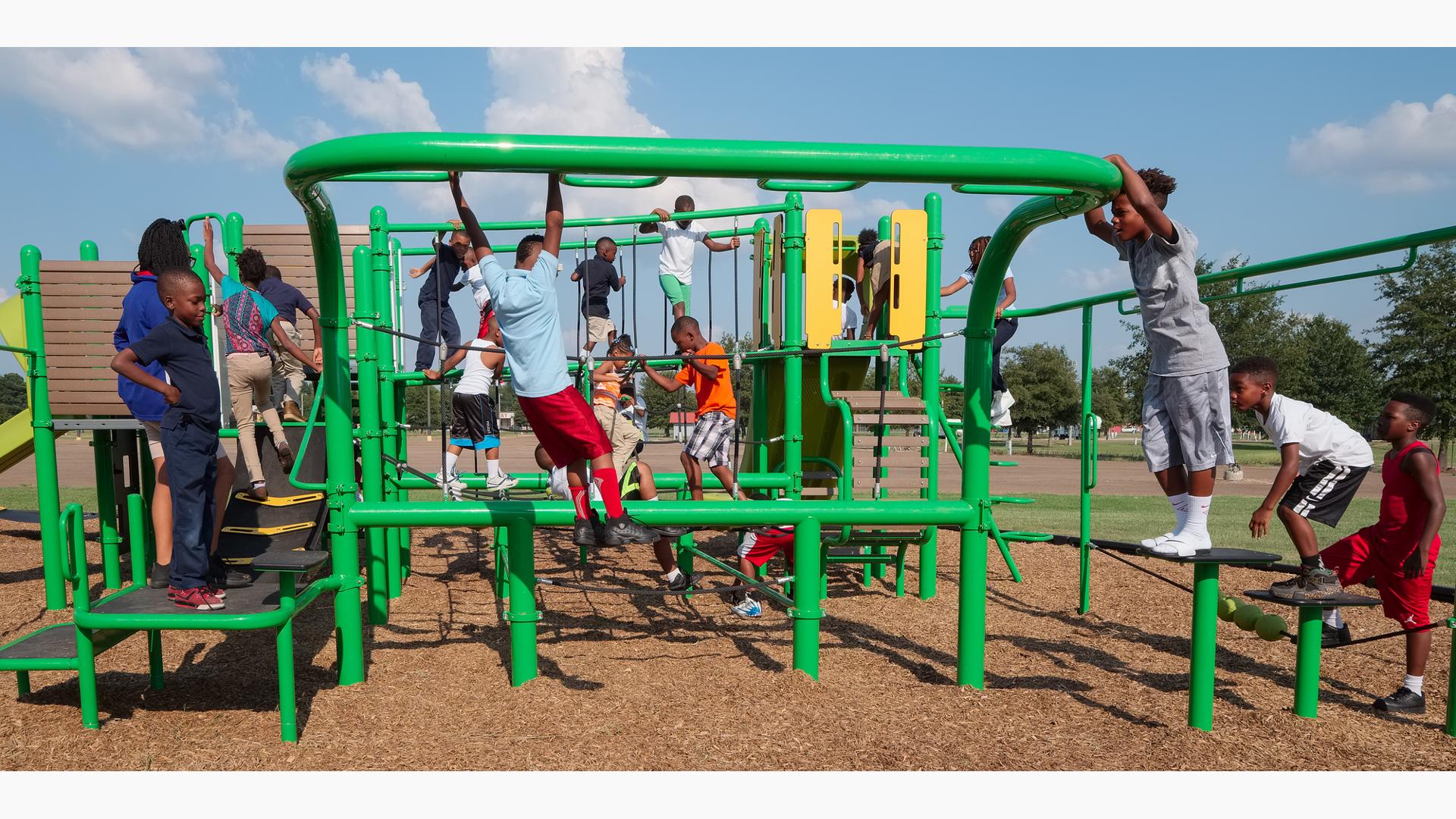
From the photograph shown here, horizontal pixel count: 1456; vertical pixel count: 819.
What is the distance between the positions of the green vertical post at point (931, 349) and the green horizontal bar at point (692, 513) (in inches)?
81.1

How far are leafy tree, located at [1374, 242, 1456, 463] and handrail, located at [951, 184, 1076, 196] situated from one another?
864cm

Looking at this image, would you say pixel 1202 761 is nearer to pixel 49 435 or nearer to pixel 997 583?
pixel 997 583

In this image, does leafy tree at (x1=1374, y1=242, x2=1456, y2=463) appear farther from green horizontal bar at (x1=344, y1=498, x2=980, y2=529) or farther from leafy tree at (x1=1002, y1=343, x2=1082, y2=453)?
leafy tree at (x1=1002, y1=343, x2=1082, y2=453)

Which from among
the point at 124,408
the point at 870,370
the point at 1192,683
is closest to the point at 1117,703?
the point at 1192,683

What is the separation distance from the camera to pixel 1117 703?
4090 millimetres

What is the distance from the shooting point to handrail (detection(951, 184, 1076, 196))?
3.28 meters

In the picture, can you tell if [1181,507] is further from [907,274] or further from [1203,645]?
[907,274]

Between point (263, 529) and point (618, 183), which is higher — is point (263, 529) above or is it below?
below

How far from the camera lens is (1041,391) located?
4875cm

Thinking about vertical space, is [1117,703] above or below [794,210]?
below

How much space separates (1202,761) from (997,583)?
3.87 m

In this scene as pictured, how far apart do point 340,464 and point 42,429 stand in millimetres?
2716

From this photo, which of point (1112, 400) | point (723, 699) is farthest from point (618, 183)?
point (1112, 400)

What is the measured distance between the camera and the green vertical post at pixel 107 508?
608 centimetres
